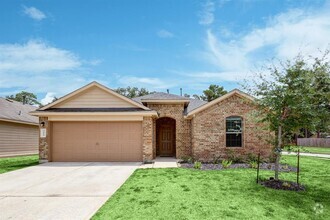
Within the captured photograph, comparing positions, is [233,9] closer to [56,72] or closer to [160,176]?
[160,176]

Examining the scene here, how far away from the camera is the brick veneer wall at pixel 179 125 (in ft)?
55.5

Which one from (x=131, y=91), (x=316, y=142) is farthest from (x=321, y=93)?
(x=131, y=91)

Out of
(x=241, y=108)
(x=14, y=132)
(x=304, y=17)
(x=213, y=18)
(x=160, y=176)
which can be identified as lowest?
(x=160, y=176)

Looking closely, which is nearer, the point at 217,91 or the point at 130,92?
the point at 217,91

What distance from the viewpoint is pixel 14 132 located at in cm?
1981

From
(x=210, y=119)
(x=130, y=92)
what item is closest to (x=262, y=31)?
(x=210, y=119)

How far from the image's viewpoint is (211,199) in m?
6.77

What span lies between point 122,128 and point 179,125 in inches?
160

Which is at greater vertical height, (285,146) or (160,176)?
(285,146)

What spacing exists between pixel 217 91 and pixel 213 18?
3118cm

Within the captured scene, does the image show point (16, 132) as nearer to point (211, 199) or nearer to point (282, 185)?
point (211, 199)

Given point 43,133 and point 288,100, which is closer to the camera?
point 288,100

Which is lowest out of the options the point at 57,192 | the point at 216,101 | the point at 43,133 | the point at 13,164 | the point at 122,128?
the point at 13,164

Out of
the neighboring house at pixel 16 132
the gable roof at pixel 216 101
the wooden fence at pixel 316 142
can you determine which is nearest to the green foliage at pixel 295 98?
the gable roof at pixel 216 101
